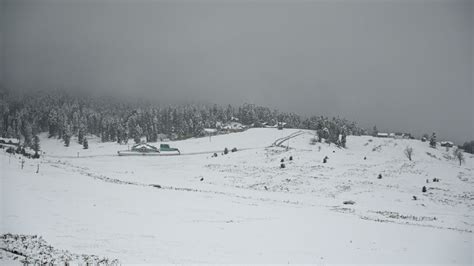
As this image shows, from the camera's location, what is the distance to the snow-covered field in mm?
21328

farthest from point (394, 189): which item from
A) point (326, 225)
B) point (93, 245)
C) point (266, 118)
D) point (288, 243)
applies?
point (266, 118)

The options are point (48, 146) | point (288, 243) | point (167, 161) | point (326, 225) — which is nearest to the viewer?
point (288, 243)

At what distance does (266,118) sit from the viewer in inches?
6845

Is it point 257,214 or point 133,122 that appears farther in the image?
point 133,122

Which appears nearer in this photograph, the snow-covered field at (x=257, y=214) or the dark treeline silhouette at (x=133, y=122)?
the snow-covered field at (x=257, y=214)

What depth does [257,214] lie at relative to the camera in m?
33.4

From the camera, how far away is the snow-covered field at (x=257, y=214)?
70.0ft

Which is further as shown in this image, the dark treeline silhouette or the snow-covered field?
the dark treeline silhouette

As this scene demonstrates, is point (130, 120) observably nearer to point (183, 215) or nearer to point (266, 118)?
point (266, 118)

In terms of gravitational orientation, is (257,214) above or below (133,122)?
below

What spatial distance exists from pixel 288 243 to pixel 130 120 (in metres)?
141

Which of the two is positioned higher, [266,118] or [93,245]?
[266,118]

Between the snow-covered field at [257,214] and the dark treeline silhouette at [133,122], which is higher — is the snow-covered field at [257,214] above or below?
below

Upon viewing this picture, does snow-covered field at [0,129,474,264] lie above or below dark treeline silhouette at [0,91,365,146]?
below
